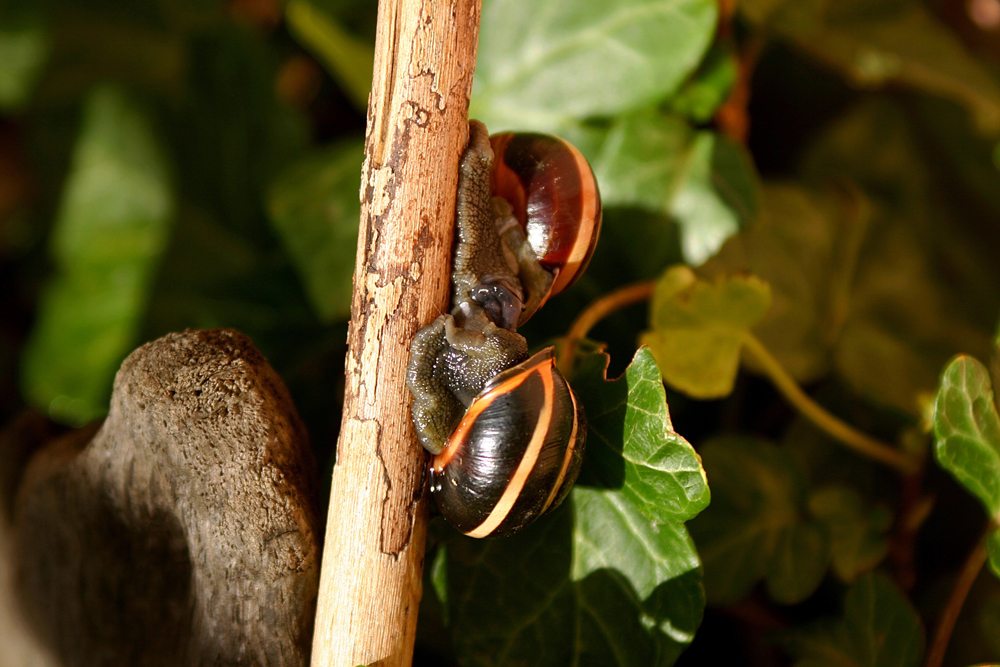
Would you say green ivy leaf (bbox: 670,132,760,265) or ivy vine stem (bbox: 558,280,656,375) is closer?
ivy vine stem (bbox: 558,280,656,375)

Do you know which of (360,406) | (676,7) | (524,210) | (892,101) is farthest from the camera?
(892,101)

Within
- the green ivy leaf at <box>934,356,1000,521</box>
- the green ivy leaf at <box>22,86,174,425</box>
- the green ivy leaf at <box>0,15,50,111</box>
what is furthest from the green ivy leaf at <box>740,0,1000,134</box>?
the green ivy leaf at <box>0,15,50,111</box>

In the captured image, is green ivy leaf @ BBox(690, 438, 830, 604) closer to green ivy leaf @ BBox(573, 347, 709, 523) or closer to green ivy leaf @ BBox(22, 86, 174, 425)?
green ivy leaf @ BBox(573, 347, 709, 523)

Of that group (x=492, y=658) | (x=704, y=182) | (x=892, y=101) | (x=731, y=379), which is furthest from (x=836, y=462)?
(x=892, y=101)

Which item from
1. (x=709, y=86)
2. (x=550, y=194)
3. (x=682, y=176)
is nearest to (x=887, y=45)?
(x=709, y=86)

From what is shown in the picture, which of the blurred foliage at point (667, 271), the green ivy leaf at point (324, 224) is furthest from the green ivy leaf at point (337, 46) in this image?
the green ivy leaf at point (324, 224)

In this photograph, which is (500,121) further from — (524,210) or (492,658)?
(492,658)
